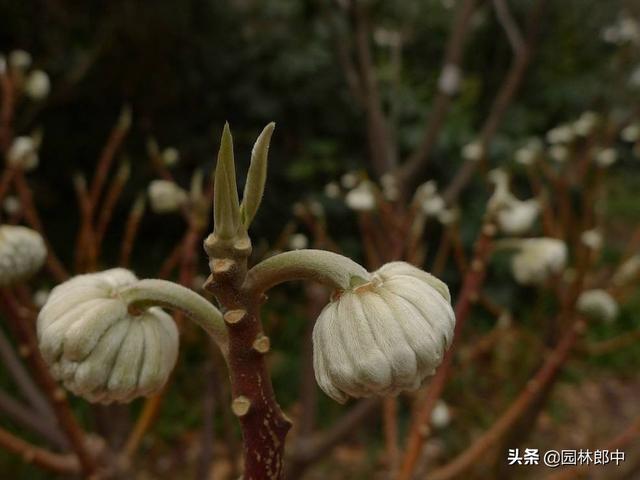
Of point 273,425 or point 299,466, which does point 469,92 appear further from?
point 273,425

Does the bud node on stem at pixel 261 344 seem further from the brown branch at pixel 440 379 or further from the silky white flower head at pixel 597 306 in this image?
the silky white flower head at pixel 597 306

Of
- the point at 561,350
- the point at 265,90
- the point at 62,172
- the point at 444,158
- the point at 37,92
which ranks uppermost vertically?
the point at 37,92

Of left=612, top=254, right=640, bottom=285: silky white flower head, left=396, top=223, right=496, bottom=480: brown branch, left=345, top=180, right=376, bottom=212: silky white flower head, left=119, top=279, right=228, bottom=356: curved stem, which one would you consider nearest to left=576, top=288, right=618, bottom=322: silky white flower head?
left=612, top=254, right=640, bottom=285: silky white flower head

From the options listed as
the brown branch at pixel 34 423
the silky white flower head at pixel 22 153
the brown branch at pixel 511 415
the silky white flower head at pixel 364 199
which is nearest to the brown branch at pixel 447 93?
the silky white flower head at pixel 364 199

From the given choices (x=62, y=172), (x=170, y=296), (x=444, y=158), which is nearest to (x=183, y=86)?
(x=62, y=172)

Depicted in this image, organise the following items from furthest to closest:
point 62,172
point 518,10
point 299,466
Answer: point 518,10
point 62,172
point 299,466
